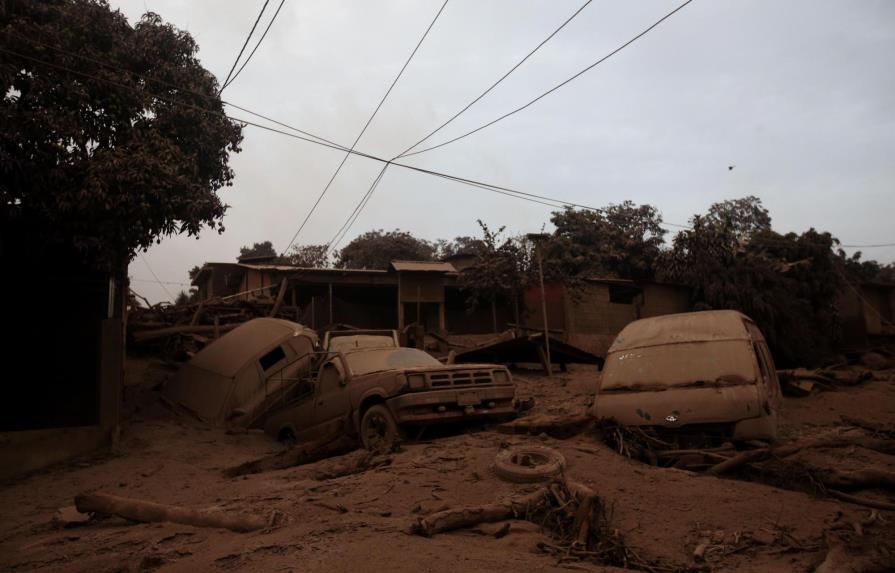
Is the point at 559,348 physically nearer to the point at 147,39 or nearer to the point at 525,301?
the point at 525,301

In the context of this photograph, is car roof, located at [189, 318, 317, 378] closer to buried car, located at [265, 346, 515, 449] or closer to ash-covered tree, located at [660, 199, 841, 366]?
buried car, located at [265, 346, 515, 449]

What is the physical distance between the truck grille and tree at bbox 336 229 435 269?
25.7 metres

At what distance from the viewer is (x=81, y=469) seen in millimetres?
8477

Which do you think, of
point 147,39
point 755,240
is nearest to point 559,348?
point 147,39

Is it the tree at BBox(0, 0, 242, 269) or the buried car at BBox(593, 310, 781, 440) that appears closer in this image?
the buried car at BBox(593, 310, 781, 440)

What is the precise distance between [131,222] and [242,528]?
6144 mm

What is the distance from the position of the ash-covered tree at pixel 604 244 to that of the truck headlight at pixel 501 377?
44.4 ft

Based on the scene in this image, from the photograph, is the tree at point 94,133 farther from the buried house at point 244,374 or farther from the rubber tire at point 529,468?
the rubber tire at point 529,468

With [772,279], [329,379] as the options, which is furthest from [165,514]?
[772,279]

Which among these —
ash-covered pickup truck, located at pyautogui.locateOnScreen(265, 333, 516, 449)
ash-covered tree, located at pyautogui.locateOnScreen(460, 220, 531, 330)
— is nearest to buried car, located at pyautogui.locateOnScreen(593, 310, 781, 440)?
ash-covered pickup truck, located at pyautogui.locateOnScreen(265, 333, 516, 449)

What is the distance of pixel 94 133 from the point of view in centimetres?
945

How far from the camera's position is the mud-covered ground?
12.6ft

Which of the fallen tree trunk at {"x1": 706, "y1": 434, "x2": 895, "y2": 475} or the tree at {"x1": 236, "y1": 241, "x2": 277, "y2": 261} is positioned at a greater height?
the tree at {"x1": 236, "y1": 241, "x2": 277, "y2": 261}

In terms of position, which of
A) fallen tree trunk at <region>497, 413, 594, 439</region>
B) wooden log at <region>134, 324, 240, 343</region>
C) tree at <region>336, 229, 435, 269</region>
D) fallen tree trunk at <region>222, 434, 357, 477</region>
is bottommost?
fallen tree trunk at <region>222, 434, 357, 477</region>
